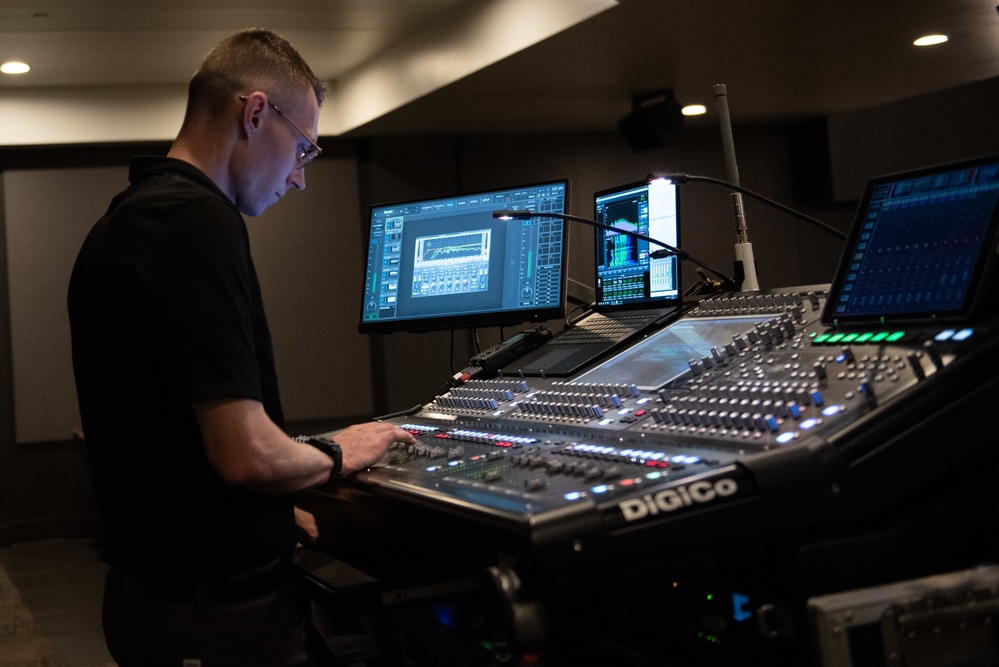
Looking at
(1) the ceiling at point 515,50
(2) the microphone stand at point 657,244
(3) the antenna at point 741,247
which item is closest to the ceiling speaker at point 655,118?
(1) the ceiling at point 515,50

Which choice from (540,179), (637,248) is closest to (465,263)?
(637,248)

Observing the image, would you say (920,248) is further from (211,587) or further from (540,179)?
(540,179)

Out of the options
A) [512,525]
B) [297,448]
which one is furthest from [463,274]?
[512,525]

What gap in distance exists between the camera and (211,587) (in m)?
1.35

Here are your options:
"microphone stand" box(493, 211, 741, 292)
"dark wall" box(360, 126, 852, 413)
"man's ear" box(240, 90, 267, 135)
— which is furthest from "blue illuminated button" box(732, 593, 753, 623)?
"dark wall" box(360, 126, 852, 413)

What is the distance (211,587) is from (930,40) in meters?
5.24

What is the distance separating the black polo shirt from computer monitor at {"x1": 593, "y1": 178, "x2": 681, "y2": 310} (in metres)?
0.88

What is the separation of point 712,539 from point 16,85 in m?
5.84

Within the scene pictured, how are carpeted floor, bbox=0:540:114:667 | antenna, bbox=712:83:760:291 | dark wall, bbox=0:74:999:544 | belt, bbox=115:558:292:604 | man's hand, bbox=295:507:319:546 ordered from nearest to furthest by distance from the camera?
1. belt, bbox=115:558:292:604
2. man's hand, bbox=295:507:319:546
3. antenna, bbox=712:83:760:291
4. carpeted floor, bbox=0:540:114:667
5. dark wall, bbox=0:74:999:544

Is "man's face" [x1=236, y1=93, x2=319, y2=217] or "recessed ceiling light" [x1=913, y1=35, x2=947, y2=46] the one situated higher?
"recessed ceiling light" [x1=913, y1=35, x2=947, y2=46]

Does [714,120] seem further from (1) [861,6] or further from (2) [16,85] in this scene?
(2) [16,85]

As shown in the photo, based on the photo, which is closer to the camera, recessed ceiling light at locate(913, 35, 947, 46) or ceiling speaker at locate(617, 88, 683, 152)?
recessed ceiling light at locate(913, 35, 947, 46)

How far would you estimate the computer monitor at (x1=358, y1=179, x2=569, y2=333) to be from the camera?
7.62 feet

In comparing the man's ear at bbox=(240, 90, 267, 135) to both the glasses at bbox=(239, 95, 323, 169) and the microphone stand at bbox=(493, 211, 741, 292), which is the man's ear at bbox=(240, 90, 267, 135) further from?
the microphone stand at bbox=(493, 211, 741, 292)
